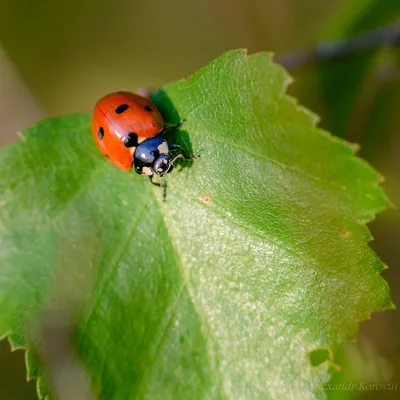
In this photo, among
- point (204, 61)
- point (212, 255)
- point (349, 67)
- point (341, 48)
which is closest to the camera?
point (212, 255)

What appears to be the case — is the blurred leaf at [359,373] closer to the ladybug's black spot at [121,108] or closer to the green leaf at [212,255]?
the green leaf at [212,255]

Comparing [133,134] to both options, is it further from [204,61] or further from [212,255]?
[204,61]

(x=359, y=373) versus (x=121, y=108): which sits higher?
(x=121, y=108)

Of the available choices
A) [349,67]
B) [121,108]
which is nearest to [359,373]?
[121,108]

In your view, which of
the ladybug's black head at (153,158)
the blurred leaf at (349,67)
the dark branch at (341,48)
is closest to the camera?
the ladybug's black head at (153,158)

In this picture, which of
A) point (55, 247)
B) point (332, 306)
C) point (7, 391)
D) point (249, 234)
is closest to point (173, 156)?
point (249, 234)

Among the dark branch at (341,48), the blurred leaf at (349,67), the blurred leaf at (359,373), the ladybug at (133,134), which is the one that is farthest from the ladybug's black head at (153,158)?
the blurred leaf at (349,67)

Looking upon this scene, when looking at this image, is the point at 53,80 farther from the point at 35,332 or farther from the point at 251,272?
the point at 251,272
